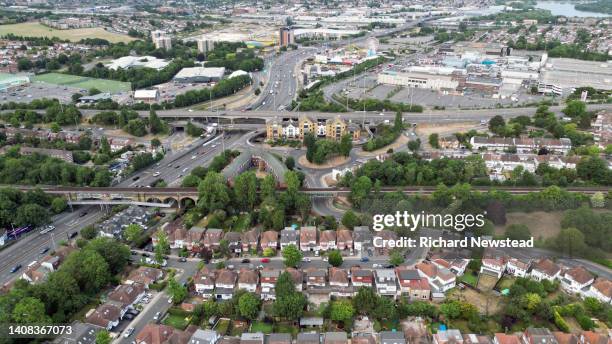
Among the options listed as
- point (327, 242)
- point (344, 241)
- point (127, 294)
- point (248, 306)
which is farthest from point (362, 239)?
point (127, 294)

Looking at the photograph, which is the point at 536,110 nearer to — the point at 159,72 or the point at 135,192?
the point at 135,192

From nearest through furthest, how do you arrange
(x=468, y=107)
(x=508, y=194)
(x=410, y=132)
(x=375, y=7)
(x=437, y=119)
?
(x=508, y=194) → (x=410, y=132) → (x=437, y=119) → (x=468, y=107) → (x=375, y=7)

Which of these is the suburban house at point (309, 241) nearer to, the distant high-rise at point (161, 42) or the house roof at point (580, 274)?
the house roof at point (580, 274)

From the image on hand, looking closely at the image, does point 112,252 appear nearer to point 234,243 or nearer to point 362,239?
point 234,243

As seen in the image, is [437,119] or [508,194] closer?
[508,194]

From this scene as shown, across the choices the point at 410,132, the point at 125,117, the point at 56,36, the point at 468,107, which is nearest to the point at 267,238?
the point at 410,132

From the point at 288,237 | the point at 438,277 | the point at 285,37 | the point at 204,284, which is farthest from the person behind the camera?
the point at 285,37
